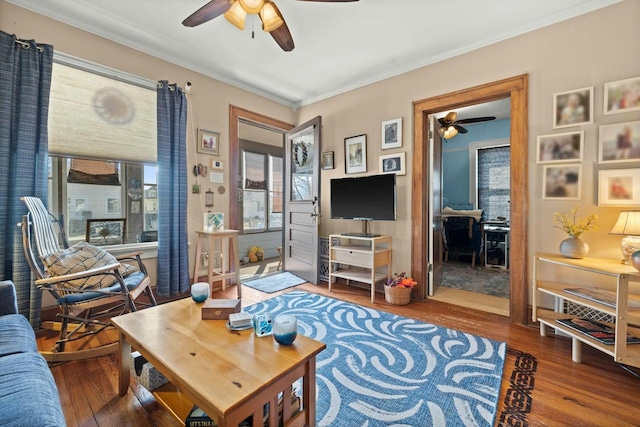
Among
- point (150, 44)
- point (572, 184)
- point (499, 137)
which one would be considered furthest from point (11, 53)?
point (499, 137)

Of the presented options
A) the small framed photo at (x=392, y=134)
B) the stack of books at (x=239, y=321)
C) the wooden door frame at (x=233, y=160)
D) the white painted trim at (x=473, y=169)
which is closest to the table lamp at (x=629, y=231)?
the small framed photo at (x=392, y=134)

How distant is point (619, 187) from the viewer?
2.04 meters

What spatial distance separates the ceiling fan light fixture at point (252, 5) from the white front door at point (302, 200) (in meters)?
1.69

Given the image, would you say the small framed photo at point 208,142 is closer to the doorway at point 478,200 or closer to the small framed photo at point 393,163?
the small framed photo at point 393,163

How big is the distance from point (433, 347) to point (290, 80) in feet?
11.1

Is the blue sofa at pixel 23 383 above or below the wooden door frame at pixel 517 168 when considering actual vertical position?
below

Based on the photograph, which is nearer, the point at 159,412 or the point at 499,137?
the point at 159,412

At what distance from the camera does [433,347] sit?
2008 mm

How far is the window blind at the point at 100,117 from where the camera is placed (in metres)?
2.41

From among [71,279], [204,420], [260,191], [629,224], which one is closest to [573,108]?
[629,224]

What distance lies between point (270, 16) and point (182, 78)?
173cm

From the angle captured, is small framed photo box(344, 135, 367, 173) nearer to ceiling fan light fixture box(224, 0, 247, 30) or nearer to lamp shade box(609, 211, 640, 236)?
ceiling fan light fixture box(224, 0, 247, 30)

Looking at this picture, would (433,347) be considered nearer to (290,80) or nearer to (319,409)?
(319,409)

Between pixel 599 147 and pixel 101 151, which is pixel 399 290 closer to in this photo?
pixel 599 147
